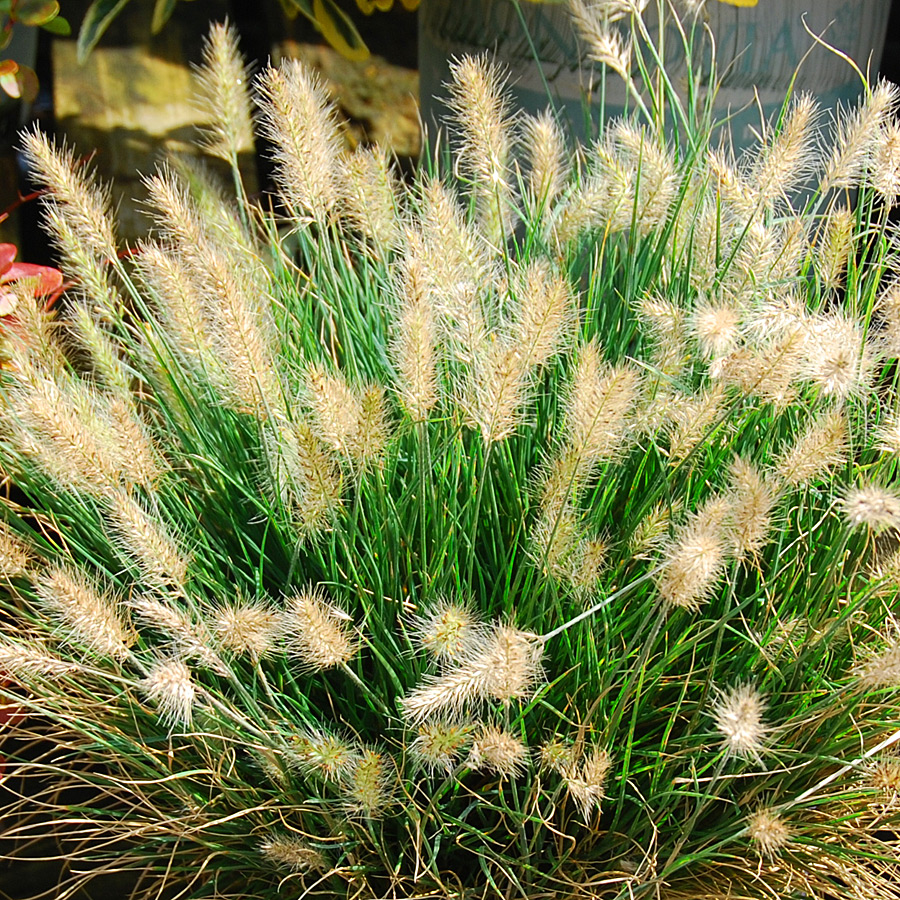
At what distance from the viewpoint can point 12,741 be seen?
1716 mm

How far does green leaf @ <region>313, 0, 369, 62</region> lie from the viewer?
233 centimetres

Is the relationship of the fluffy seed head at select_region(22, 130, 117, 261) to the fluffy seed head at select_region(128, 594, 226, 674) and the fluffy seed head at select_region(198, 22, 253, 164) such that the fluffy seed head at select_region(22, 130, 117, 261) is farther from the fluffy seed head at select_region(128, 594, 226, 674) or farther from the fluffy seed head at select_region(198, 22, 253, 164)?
the fluffy seed head at select_region(128, 594, 226, 674)

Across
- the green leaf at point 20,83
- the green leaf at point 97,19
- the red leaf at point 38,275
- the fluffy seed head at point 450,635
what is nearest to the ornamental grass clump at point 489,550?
the fluffy seed head at point 450,635

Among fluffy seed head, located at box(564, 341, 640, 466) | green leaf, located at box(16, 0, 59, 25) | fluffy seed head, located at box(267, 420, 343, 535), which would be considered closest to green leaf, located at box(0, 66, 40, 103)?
green leaf, located at box(16, 0, 59, 25)

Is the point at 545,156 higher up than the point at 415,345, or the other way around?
the point at 545,156

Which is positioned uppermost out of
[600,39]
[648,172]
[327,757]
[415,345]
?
[600,39]

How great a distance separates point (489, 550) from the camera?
1.13 meters

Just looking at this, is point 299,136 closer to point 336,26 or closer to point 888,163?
point 888,163

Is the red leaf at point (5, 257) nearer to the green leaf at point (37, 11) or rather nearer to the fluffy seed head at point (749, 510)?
the green leaf at point (37, 11)

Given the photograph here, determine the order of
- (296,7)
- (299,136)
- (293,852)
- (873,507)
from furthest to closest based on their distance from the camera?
(296,7)
(299,136)
(293,852)
(873,507)

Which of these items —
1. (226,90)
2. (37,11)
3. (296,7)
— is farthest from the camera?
(296,7)

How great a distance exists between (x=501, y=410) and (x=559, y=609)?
9.1 inches

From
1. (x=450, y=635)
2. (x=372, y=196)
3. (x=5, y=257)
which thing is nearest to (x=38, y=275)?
(x=5, y=257)

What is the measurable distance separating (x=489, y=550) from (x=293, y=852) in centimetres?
35
